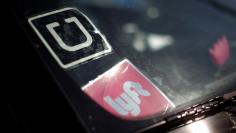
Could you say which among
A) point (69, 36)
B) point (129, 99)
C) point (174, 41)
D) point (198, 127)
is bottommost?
point (198, 127)

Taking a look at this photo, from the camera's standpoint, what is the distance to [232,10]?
5.92ft

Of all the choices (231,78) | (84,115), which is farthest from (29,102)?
(231,78)

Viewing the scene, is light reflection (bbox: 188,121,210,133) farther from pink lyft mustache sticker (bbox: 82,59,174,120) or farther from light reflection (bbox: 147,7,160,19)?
light reflection (bbox: 147,7,160,19)

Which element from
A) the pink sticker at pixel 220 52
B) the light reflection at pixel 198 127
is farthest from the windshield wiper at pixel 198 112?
the pink sticker at pixel 220 52

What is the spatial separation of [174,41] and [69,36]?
1.55 feet

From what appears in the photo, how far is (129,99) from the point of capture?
1.26m

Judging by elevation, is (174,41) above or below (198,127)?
above

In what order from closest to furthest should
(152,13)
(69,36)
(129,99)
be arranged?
(129,99) < (69,36) < (152,13)

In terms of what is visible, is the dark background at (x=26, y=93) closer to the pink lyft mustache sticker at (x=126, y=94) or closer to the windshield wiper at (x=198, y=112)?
the pink lyft mustache sticker at (x=126, y=94)

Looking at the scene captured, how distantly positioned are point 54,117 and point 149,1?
78cm

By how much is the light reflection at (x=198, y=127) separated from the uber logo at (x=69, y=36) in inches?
17.4

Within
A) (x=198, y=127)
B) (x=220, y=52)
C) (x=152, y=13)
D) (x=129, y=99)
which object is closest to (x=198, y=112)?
(x=198, y=127)

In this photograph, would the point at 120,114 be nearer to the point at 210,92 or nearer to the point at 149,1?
the point at 210,92

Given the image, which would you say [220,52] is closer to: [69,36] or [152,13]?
[152,13]
